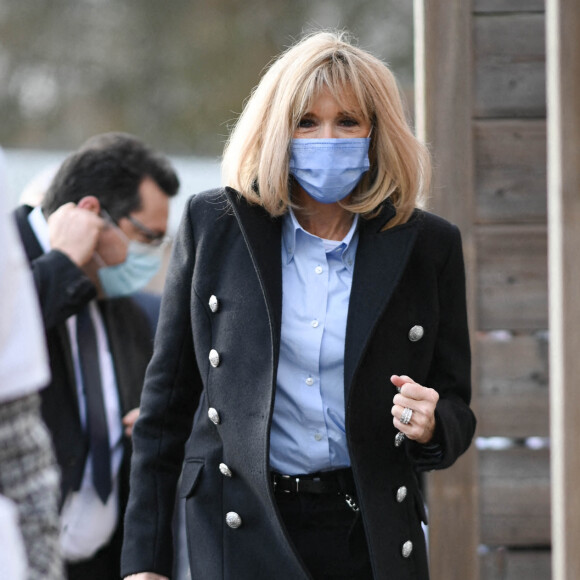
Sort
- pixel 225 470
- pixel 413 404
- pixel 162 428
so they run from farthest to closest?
1. pixel 162 428
2. pixel 225 470
3. pixel 413 404

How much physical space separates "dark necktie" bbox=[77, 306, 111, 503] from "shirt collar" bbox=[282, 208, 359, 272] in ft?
2.97

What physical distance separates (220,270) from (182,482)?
433 mm

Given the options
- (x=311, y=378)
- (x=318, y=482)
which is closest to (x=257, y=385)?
(x=311, y=378)

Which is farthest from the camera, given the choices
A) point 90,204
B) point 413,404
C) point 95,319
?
point 90,204

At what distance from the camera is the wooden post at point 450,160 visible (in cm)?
331

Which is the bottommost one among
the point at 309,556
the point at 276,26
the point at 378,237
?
the point at 309,556

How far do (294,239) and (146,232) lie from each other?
1.26 m

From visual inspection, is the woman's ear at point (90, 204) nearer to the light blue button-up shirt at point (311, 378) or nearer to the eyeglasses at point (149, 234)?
the eyeglasses at point (149, 234)

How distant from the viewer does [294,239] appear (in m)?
2.38

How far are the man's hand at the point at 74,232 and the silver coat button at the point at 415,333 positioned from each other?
1.11 metres

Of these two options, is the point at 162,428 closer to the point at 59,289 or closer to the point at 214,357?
the point at 214,357

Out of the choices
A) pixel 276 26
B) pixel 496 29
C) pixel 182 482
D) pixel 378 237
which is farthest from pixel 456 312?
pixel 276 26

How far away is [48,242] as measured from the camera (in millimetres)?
3215

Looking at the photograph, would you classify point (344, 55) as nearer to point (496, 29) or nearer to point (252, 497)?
point (252, 497)
